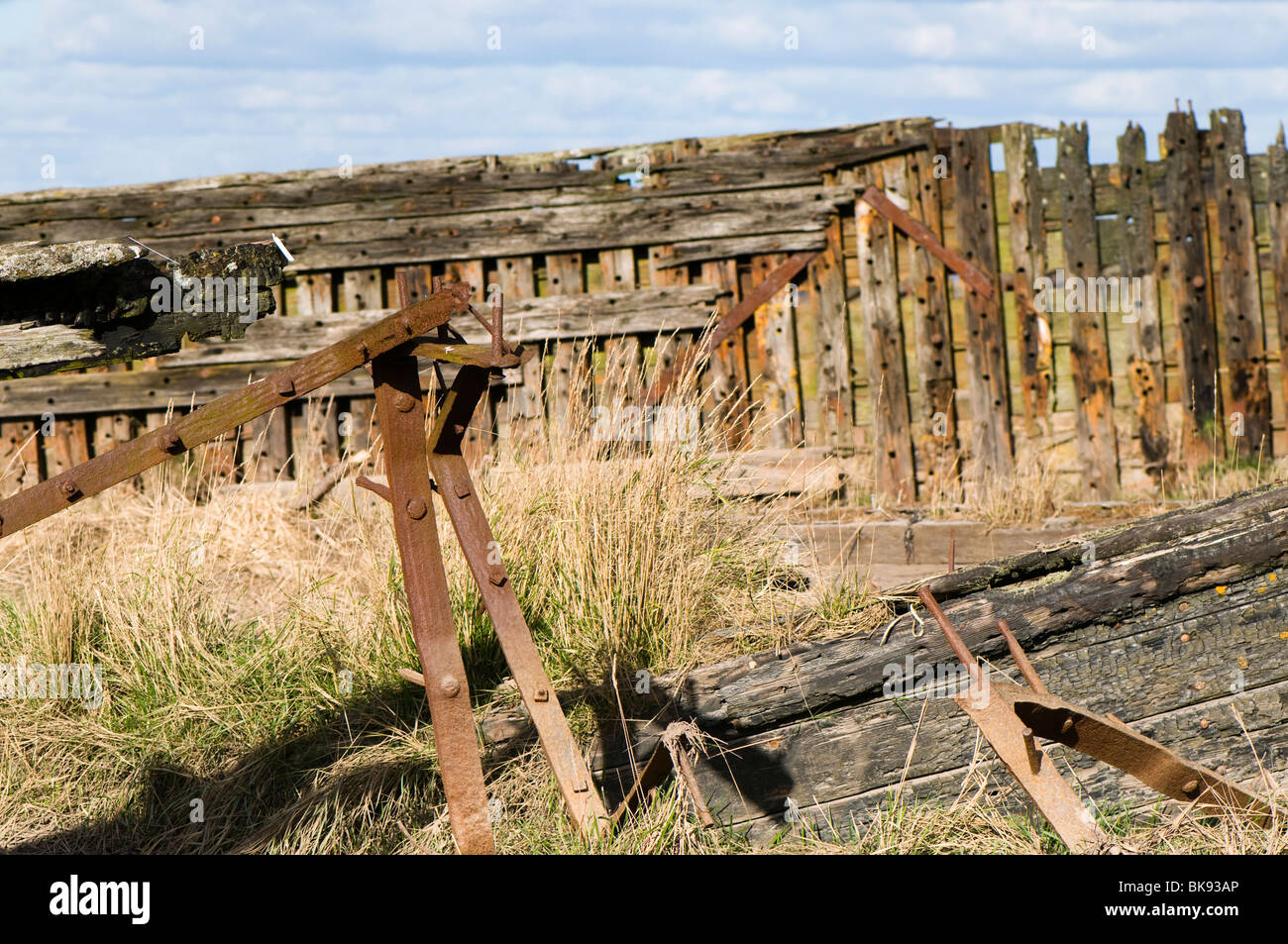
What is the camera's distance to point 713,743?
337 cm

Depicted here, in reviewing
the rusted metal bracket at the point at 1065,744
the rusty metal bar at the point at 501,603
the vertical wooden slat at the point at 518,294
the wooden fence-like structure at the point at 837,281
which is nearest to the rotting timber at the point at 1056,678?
the rusted metal bracket at the point at 1065,744

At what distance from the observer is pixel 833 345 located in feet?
24.8

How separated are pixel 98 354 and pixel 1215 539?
311 centimetres

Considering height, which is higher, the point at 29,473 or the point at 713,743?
the point at 29,473

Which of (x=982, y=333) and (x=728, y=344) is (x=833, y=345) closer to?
(x=728, y=344)

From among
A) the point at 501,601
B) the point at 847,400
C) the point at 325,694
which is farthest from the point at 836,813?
the point at 847,400

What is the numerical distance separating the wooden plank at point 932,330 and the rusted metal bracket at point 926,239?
45mm

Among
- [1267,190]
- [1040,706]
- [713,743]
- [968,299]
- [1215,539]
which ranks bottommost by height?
[713,743]

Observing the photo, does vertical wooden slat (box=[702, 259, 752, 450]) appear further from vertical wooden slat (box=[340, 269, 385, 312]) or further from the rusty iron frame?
the rusty iron frame

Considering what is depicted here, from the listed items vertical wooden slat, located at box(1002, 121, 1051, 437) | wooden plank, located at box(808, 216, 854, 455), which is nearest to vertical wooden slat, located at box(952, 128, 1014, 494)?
vertical wooden slat, located at box(1002, 121, 1051, 437)

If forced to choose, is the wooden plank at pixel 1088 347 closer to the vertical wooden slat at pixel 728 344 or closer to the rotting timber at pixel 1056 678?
the vertical wooden slat at pixel 728 344

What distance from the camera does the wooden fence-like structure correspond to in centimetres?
718

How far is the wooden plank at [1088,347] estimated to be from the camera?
7242 millimetres
